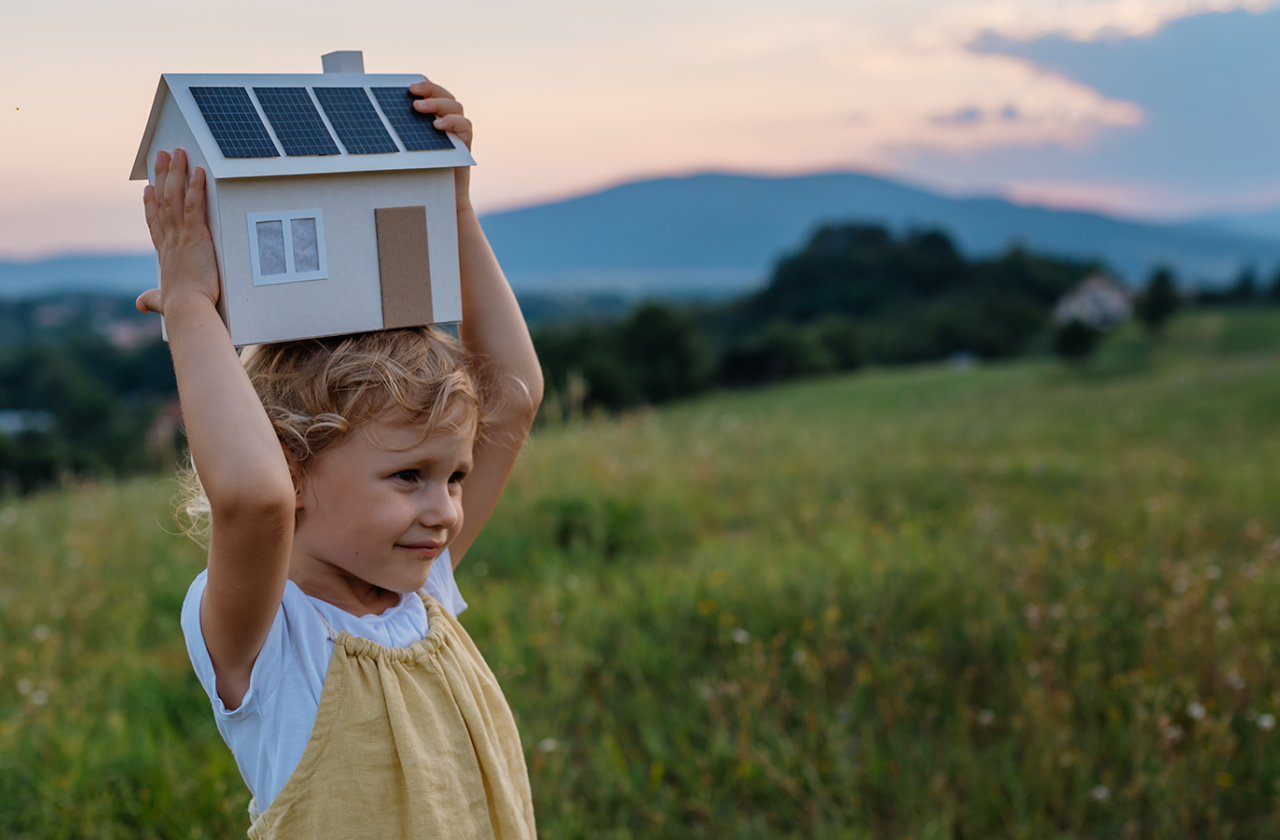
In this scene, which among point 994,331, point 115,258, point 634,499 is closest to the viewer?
point 634,499

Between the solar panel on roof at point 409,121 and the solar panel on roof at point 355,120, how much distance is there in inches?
0.9

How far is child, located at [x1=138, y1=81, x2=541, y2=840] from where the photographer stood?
1.29 metres

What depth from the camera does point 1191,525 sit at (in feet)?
14.5

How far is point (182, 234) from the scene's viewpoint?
135 centimetres

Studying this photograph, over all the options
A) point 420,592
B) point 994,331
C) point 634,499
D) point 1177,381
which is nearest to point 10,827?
point 420,592

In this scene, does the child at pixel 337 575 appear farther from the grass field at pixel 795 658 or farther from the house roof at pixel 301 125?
the grass field at pixel 795 658

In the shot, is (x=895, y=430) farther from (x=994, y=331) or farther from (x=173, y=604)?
(x=994, y=331)

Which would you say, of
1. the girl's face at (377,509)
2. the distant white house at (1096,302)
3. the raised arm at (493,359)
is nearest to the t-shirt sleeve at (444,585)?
the raised arm at (493,359)

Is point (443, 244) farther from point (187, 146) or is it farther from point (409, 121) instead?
point (187, 146)

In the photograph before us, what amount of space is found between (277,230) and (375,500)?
46 cm

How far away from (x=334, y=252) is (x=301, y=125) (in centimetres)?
21

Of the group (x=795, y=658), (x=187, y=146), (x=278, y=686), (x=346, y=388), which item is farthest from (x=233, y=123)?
(x=795, y=658)

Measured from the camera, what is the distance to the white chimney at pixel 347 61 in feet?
5.27

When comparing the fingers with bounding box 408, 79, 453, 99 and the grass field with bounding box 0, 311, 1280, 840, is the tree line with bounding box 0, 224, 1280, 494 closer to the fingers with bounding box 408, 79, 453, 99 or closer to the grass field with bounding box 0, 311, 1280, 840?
the grass field with bounding box 0, 311, 1280, 840
